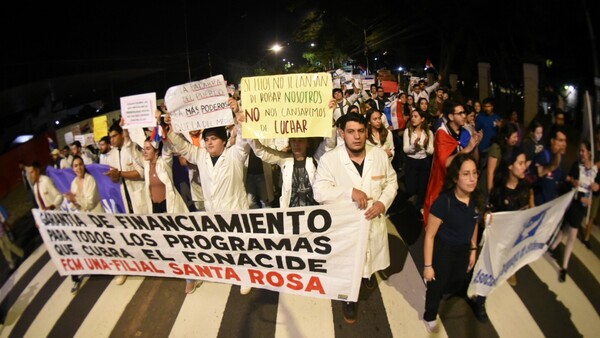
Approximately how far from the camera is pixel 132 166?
6012 millimetres

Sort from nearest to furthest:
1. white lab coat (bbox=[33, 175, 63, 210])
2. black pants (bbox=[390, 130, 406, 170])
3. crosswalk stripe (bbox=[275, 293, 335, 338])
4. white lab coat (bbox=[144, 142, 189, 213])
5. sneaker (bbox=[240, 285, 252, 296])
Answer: crosswalk stripe (bbox=[275, 293, 335, 338])
sneaker (bbox=[240, 285, 252, 296])
white lab coat (bbox=[144, 142, 189, 213])
white lab coat (bbox=[33, 175, 63, 210])
black pants (bbox=[390, 130, 406, 170])

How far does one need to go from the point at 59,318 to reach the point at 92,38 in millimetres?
29165

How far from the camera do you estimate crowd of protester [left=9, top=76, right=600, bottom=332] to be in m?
3.39

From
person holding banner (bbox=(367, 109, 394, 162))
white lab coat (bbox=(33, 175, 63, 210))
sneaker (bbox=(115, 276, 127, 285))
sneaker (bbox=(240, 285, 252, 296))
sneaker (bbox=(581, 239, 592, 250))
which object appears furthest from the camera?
person holding banner (bbox=(367, 109, 394, 162))

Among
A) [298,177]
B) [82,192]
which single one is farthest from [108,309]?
[298,177]

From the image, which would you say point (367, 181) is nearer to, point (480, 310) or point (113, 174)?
point (480, 310)

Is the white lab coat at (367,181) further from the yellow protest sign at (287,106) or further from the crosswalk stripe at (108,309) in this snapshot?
the crosswalk stripe at (108,309)

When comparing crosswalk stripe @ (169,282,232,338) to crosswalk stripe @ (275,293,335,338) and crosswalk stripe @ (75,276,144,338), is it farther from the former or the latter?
crosswalk stripe @ (75,276,144,338)

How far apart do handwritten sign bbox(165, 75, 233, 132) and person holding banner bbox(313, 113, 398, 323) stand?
150cm

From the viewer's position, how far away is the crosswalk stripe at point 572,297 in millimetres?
3584

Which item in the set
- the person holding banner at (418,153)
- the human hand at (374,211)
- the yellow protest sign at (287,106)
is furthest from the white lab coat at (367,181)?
the person holding banner at (418,153)

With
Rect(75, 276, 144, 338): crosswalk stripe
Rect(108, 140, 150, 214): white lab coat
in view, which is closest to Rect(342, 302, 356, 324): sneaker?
Rect(75, 276, 144, 338): crosswalk stripe

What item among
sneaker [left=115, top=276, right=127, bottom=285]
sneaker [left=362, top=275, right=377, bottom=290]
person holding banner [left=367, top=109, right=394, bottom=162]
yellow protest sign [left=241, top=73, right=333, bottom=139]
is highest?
yellow protest sign [left=241, top=73, right=333, bottom=139]

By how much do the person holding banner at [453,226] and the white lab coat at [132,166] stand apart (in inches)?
152
